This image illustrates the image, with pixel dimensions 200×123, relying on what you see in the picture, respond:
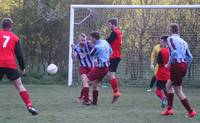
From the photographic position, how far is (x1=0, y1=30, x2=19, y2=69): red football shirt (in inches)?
436

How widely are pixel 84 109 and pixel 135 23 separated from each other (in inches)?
355

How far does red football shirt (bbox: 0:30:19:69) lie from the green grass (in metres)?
1.01

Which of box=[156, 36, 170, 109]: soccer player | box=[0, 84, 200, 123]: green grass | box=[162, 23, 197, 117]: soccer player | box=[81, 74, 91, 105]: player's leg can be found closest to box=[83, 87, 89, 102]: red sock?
box=[81, 74, 91, 105]: player's leg

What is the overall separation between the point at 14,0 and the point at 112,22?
9.49m

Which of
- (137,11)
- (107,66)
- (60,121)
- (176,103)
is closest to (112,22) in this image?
(107,66)

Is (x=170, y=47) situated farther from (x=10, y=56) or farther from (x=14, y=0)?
(x=14, y=0)

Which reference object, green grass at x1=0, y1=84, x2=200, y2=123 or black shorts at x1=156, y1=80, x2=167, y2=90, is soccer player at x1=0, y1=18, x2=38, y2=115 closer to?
green grass at x1=0, y1=84, x2=200, y2=123

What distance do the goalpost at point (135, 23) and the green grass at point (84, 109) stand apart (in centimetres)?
282

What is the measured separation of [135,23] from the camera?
2125cm

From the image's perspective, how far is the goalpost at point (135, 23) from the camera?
20.7 meters

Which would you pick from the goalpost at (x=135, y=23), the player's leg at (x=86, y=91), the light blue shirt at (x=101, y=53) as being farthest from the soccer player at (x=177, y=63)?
the goalpost at (x=135, y=23)

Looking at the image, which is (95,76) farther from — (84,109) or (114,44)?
(114,44)

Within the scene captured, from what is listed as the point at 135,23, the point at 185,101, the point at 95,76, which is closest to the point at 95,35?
the point at 95,76

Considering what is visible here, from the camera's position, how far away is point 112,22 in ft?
48.1
